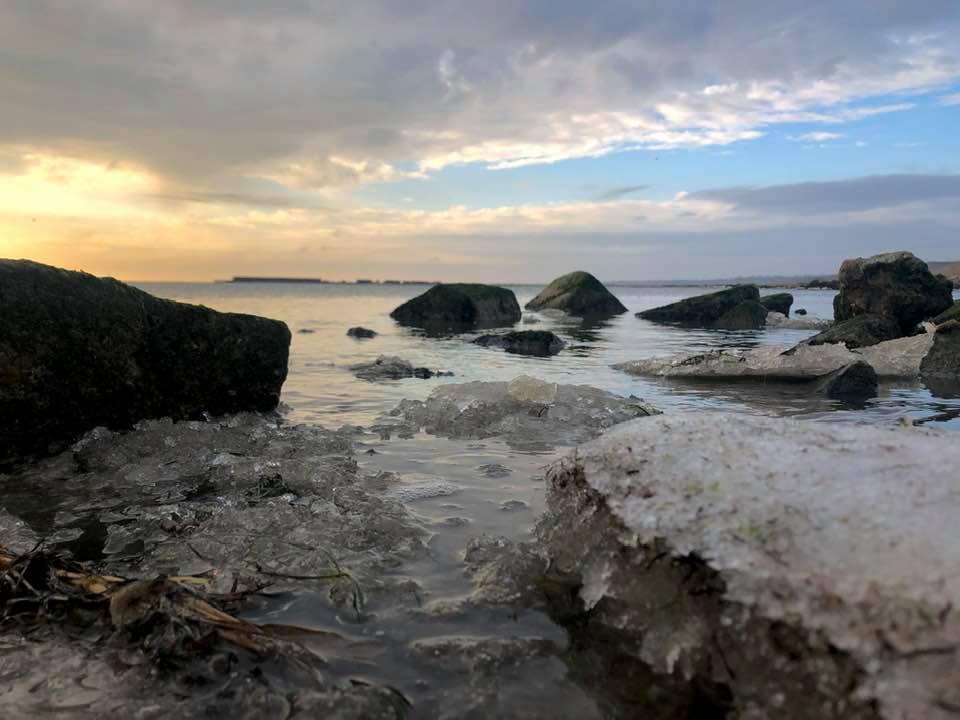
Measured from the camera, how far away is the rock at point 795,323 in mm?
25344

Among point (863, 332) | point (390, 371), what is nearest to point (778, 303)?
point (863, 332)

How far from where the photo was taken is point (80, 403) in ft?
18.3

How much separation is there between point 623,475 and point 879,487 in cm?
100

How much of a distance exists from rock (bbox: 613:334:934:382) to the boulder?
2192 cm

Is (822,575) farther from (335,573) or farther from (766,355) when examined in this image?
(766,355)

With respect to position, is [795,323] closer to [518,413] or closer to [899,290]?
[899,290]

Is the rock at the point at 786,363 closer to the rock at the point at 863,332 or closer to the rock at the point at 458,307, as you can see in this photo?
the rock at the point at 863,332

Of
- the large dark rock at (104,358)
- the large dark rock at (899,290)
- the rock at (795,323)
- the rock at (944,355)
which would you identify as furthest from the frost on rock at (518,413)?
the rock at (795,323)

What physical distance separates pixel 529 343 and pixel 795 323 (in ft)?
51.1

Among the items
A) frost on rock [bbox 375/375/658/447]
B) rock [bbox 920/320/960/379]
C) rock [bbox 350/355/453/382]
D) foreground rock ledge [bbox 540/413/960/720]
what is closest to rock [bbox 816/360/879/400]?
rock [bbox 920/320/960/379]

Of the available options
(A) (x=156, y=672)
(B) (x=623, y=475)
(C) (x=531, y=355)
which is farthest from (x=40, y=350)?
(C) (x=531, y=355)

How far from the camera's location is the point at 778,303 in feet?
111

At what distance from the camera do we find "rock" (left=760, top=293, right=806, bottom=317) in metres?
33.4

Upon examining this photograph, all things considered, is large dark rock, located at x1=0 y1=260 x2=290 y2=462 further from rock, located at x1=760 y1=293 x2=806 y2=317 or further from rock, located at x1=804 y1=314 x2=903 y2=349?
rock, located at x1=760 y1=293 x2=806 y2=317
